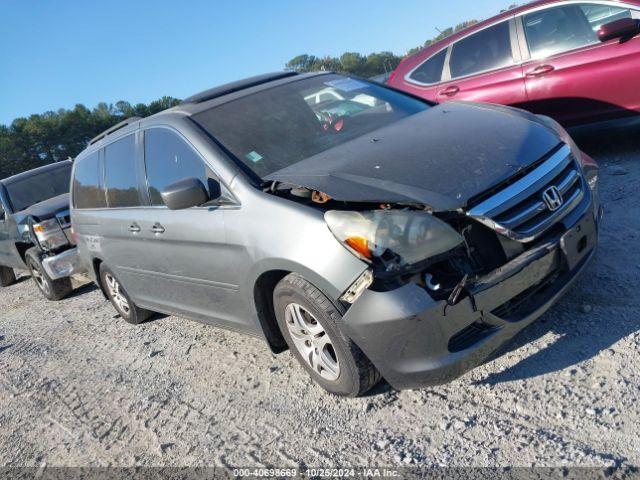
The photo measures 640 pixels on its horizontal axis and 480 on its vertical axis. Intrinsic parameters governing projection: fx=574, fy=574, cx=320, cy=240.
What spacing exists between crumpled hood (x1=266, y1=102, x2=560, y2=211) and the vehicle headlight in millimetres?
5364

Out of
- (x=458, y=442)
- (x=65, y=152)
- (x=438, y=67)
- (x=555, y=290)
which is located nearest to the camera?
(x=458, y=442)

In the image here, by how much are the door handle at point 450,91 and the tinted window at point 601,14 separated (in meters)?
1.47

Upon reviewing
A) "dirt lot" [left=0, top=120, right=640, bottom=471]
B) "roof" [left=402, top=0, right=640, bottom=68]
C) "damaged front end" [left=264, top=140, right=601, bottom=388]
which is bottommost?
"dirt lot" [left=0, top=120, right=640, bottom=471]

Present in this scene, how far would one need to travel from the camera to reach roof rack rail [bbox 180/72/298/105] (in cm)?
427

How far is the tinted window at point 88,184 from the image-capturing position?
5.16 meters


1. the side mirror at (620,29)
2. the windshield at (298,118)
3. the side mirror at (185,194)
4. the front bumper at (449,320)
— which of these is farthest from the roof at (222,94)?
the side mirror at (620,29)

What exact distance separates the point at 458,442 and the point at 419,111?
8.08 ft

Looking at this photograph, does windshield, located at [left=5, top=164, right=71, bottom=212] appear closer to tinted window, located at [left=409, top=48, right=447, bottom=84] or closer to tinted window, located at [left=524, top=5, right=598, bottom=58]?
tinted window, located at [left=409, top=48, right=447, bottom=84]

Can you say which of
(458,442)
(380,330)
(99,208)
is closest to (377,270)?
(380,330)

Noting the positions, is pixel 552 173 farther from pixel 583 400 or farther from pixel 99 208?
pixel 99 208

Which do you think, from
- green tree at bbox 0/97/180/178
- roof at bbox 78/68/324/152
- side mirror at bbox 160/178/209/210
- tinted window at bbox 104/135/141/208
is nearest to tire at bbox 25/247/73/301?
tinted window at bbox 104/135/141/208

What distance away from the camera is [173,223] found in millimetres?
3854

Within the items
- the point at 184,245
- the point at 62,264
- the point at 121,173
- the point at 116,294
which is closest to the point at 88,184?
the point at 121,173

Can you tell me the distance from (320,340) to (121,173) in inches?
100
